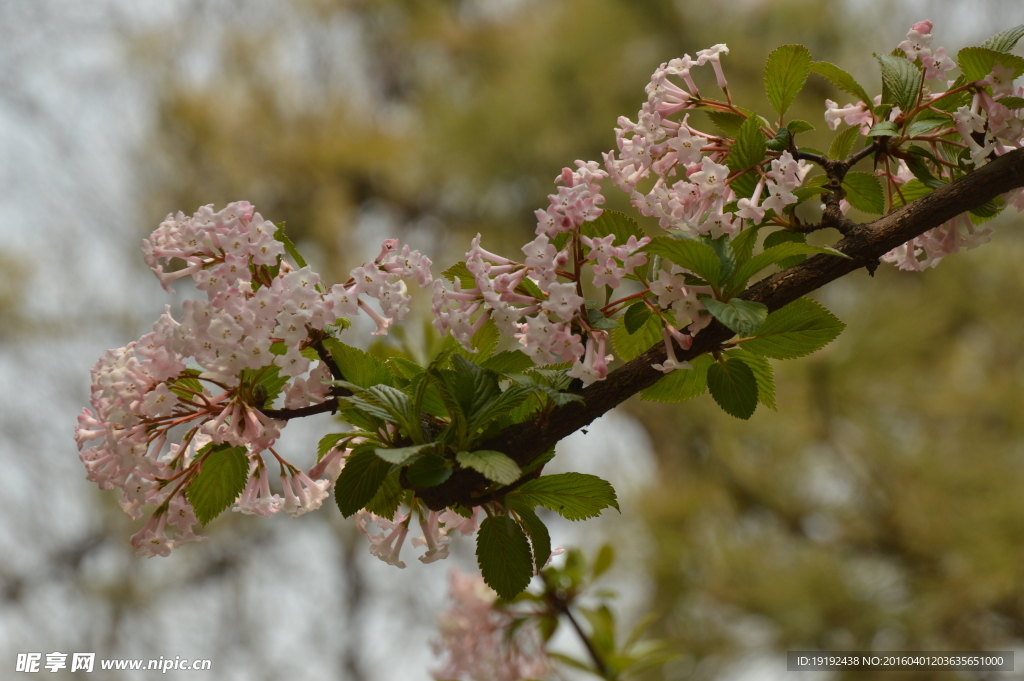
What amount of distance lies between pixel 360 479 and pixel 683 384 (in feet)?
0.53

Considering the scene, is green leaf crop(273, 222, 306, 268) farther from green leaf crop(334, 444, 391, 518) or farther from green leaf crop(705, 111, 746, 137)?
green leaf crop(705, 111, 746, 137)

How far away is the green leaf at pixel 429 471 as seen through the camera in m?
0.36

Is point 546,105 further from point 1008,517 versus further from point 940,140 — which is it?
point 940,140

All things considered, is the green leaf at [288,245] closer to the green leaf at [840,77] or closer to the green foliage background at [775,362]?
the green leaf at [840,77]

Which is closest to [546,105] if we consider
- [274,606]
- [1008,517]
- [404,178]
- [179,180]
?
[404,178]

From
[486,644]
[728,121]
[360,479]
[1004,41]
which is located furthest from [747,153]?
[486,644]

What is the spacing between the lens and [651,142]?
1.35 ft

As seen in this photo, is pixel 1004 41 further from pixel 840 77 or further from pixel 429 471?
pixel 429 471

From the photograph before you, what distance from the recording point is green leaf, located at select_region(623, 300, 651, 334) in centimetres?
39

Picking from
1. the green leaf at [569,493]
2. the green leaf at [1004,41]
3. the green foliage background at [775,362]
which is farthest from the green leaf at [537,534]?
the green foliage background at [775,362]

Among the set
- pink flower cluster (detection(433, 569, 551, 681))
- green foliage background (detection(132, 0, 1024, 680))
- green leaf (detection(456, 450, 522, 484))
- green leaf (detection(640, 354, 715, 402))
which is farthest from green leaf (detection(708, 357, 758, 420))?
green foliage background (detection(132, 0, 1024, 680))

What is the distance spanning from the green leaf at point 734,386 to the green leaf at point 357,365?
0.52ft

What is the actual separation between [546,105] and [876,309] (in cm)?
114

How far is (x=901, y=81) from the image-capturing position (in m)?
0.43
